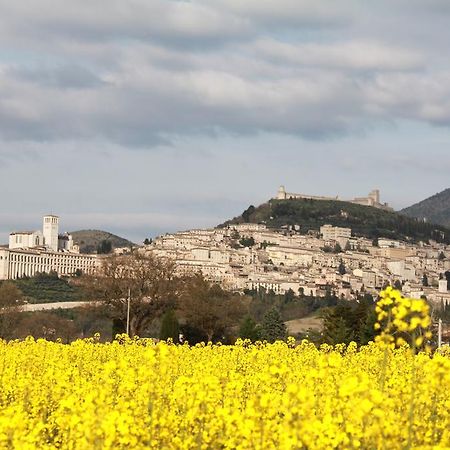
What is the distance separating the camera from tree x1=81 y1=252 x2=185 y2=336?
2122 inches

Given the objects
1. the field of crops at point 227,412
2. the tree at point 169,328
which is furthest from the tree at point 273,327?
the field of crops at point 227,412

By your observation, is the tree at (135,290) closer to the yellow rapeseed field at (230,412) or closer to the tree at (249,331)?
the tree at (249,331)

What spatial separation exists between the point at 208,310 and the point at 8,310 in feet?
52.1

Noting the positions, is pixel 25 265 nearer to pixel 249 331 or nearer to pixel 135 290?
pixel 135 290

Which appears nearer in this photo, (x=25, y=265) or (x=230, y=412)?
(x=230, y=412)

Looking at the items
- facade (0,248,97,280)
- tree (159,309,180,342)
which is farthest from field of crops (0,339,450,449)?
facade (0,248,97,280)

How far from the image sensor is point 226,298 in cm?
5694

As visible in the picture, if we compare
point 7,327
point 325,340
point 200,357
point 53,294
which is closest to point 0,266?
point 53,294

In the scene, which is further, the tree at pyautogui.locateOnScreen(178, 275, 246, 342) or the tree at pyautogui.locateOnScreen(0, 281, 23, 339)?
the tree at pyautogui.locateOnScreen(0, 281, 23, 339)

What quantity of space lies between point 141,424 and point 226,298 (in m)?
48.0

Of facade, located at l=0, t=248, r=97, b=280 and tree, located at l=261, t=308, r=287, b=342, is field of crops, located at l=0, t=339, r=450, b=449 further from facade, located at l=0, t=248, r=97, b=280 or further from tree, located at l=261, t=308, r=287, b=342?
facade, located at l=0, t=248, r=97, b=280

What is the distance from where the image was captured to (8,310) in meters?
Answer: 62.4

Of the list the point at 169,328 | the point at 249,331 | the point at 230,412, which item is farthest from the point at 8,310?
the point at 230,412

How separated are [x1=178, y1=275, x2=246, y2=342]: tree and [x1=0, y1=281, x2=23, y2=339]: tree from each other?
11.8 m
